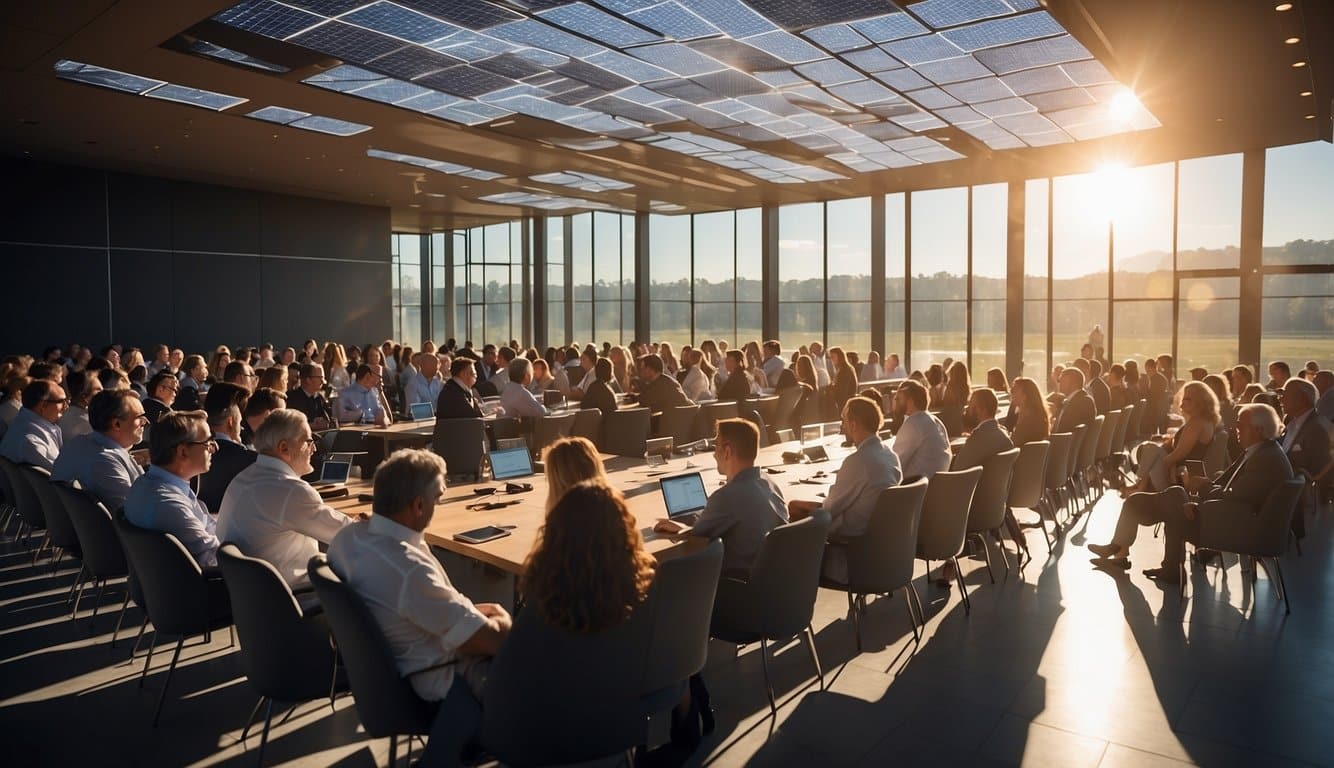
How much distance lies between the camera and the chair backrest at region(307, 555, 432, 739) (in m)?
2.55

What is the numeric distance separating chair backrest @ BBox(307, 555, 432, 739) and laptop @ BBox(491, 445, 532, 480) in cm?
247

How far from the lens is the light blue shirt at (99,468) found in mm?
4619

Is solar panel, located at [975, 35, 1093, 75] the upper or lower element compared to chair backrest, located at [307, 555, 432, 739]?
upper

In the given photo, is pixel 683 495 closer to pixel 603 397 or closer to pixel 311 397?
pixel 603 397

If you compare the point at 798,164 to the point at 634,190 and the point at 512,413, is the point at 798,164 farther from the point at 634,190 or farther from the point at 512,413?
the point at 512,413

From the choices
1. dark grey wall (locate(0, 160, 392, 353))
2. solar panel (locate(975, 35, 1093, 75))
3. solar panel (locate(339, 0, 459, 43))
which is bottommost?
dark grey wall (locate(0, 160, 392, 353))

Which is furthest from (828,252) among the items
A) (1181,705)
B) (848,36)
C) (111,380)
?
(1181,705)

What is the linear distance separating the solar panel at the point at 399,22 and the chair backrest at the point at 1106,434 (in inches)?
282

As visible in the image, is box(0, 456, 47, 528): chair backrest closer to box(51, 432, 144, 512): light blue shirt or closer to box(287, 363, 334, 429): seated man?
box(51, 432, 144, 512): light blue shirt

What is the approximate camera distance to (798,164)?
13125mm

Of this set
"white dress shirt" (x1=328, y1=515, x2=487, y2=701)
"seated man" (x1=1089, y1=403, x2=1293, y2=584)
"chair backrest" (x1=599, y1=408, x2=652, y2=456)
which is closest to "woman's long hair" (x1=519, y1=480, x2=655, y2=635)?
"white dress shirt" (x1=328, y1=515, x2=487, y2=701)

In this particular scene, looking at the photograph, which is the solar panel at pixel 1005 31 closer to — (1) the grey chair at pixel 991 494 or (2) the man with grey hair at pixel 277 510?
(1) the grey chair at pixel 991 494

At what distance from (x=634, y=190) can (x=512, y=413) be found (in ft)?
27.6

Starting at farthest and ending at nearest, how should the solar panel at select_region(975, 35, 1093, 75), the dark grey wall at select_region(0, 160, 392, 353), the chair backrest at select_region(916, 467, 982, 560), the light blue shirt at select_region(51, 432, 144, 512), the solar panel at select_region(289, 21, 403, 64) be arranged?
the dark grey wall at select_region(0, 160, 392, 353) < the solar panel at select_region(975, 35, 1093, 75) < the solar panel at select_region(289, 21, 403, 64) < the chair backrest at select_region(916, 467, 982, 560) < the light blue shirt at select_region(51, 432, 144, 512)
